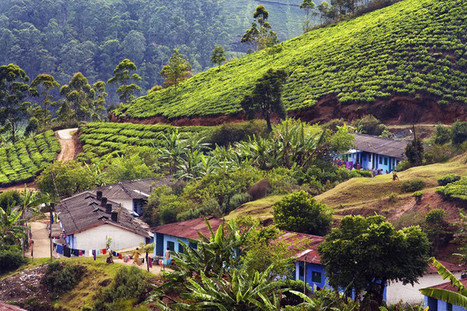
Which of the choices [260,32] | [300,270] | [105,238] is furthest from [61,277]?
[260,32]

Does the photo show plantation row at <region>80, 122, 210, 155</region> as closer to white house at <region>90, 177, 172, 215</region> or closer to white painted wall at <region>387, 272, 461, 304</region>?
white house at <region>90, 177, 172, 215</region>

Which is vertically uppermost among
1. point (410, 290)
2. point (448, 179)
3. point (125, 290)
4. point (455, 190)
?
point (448, 179)

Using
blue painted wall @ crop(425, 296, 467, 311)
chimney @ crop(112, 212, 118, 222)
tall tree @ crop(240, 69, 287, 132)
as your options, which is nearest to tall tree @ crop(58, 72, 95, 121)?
tall tree @ crop(240, 69, 287, 132)

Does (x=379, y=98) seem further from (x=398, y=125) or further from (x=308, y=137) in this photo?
(x=308, y=137)

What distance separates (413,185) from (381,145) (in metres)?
19.3

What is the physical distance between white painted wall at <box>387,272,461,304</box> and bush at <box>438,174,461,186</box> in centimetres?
1008

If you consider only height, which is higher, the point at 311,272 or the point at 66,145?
the point at 66,145

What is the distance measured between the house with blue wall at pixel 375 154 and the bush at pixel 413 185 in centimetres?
1478

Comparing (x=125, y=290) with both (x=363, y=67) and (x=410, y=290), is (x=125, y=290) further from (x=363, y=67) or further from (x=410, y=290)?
(x=363, y=67)

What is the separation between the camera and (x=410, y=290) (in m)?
26.6

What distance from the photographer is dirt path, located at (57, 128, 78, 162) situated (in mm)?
80000

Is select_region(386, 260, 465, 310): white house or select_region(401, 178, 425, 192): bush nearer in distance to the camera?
select_region(386, 260, 465, 310): white house

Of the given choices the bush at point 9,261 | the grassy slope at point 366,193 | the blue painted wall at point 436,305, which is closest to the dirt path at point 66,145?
the bush at point 9,261

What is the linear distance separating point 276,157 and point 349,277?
2348 cm
